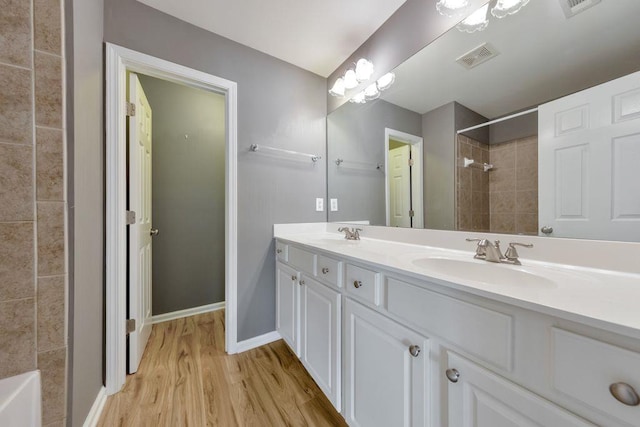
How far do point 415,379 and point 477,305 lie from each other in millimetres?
336

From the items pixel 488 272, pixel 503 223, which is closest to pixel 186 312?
pixel 488 272

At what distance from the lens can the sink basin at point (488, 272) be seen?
0.75 meters

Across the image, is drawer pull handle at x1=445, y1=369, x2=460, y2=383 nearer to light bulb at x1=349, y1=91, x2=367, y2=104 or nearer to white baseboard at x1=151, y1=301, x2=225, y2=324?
light bulb at x1=349, y1=91, x2=367, y2=104

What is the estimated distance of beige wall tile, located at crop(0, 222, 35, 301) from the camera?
73cm

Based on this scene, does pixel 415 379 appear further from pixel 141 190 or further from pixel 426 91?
pixel 141 190

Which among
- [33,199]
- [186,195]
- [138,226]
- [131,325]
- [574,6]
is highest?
[574,6]

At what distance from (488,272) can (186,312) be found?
246cm

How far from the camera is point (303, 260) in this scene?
1.38m

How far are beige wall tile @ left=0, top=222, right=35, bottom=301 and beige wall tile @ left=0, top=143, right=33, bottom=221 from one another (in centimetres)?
4

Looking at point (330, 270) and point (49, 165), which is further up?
point (49, 165)

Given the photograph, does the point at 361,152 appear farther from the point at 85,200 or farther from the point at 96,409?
the point at 96,409

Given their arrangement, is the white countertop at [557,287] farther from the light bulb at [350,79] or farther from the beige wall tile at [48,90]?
the light bulb at [350,79]

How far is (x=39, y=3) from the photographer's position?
0.79 m

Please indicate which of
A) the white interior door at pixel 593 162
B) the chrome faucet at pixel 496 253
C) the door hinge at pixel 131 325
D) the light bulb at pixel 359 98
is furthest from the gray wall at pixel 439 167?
the door hinge at pixel 131 325
